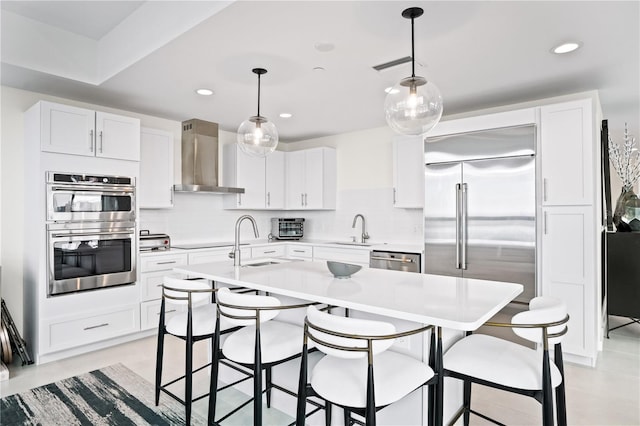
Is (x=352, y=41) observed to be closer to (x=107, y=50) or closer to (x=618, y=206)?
(x=107, y=50)

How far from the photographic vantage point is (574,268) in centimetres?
330

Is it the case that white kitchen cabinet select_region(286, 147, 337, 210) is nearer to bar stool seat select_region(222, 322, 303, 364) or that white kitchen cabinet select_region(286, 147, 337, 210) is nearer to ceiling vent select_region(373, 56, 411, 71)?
ceiling vent select_region(373, 56, 411, 71)

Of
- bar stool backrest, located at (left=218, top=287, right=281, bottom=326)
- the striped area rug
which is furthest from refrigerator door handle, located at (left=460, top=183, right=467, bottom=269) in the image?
the striped area rug

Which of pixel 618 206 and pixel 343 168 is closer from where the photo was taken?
pixel 618 206

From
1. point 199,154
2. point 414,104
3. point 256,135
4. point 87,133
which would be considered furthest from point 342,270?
point 199,154

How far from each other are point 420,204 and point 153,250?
3056mm

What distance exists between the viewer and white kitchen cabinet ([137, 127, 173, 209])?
4223mm

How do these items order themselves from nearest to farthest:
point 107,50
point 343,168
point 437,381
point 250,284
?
point 437,381, point 250,284, point 107,50, point 343,168

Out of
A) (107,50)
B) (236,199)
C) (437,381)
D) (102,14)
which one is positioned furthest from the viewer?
(236,199)

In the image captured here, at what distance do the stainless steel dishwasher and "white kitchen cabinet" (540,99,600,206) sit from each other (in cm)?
137

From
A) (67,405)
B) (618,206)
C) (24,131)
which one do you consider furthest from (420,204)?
(24,131)

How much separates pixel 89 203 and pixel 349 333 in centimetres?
310

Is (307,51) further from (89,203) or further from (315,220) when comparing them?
(315,220)

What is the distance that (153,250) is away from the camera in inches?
165
